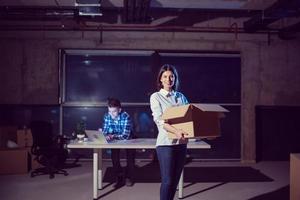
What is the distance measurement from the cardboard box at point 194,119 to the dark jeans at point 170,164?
0.16 meters

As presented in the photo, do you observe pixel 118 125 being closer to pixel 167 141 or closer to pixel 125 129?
pixel 125 129

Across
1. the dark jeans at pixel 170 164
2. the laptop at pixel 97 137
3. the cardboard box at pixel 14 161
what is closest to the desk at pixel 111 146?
the laptop at pixel 97 137

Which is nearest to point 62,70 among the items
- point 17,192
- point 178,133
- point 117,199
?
point 17,192

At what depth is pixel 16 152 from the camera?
254 inches

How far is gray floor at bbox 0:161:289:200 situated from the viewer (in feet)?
16.6

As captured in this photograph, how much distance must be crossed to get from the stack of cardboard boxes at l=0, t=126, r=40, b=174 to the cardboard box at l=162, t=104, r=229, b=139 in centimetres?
411

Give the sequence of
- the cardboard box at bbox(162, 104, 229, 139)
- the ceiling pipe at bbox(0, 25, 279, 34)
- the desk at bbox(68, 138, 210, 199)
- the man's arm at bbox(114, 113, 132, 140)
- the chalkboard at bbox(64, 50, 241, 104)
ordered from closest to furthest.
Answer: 1. the cardboard box at bbox(162, 104, 229, 139)
2. the desk at bbox(68, 138, 210, 199)
3. the man's arm at bbox(114, 113, 132, 140)
4. the ceiling pipe at bbox(0, 25, 279, 34)
5. the chalkboard at bbox(64, 50, 241, 104)

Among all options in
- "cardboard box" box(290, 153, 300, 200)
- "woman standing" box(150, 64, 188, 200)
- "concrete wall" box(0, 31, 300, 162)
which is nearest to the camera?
"woman standing" box(150, 64, 188, 200)

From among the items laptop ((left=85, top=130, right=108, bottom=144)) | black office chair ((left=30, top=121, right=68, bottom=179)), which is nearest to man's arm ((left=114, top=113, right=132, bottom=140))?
laptop ((left=85, top=130, right=108, bottom=144))

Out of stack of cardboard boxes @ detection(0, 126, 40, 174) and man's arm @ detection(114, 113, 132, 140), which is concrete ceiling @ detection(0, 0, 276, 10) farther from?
stack of cardboard boxes @ detection(0, 126, 40, 174)

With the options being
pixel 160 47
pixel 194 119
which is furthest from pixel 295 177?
pixel 160 47

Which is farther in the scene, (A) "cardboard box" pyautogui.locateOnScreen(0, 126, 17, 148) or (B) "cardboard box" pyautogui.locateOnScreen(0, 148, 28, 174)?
(A) "cardboard box" pyautogui.locateOnScreen(0, 126, 17, 148)

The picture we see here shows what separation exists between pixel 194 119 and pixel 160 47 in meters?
4.69

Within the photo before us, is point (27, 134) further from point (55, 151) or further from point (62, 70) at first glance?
point (62, 70)
